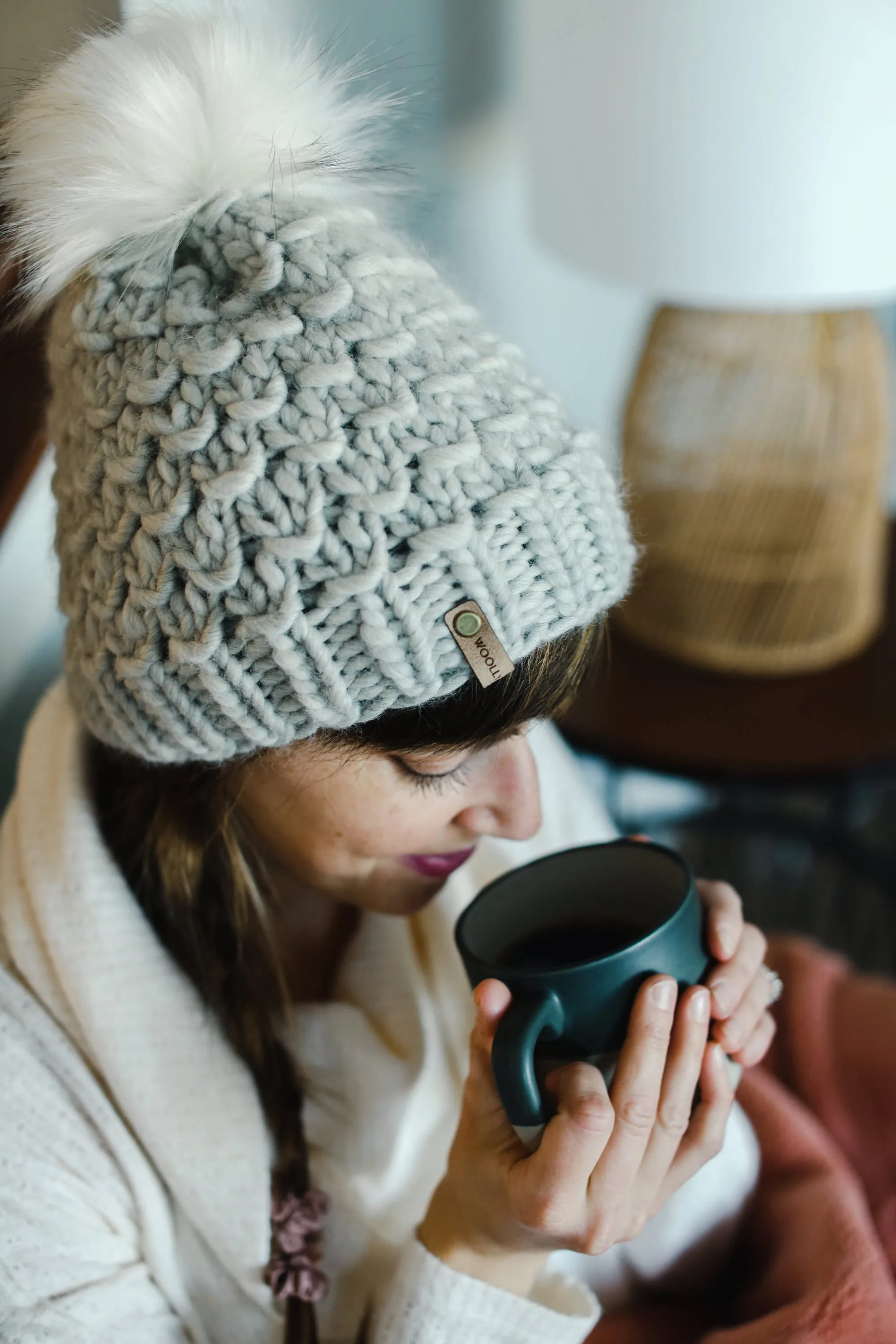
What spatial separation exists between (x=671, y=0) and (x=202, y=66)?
53cm


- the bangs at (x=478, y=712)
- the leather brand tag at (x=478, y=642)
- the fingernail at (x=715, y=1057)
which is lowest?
the fingernail at (x=715, y=1057)

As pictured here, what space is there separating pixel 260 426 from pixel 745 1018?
485 millimetres

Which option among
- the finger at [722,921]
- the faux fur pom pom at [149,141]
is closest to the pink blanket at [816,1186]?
the finger at [722,921]

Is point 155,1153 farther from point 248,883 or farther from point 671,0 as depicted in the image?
point 671,0

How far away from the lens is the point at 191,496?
1.82 ft

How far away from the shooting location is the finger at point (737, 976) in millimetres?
663

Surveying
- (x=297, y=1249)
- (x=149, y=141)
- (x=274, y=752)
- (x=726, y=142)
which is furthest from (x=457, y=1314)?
(x=726, y=142)

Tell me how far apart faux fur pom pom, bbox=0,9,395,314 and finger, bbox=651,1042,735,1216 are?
599 mm

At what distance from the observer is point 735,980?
2.22 feet

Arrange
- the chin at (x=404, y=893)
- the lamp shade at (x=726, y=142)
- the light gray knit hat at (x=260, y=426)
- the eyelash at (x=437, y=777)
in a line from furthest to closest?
the lamp shade at (x=726, y=142)
the chin at (x=404, y=893)
the eyelash at (x=437, y=777)
the light gray knit hat at (x=260, y=426)

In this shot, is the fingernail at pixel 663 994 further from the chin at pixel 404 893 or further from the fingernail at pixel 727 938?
the chin at pixel 404 893

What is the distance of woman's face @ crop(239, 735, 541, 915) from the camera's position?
65 cm

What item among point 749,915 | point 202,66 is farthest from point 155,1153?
point 749,915

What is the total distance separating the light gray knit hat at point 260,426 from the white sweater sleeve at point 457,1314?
1.16 ft
